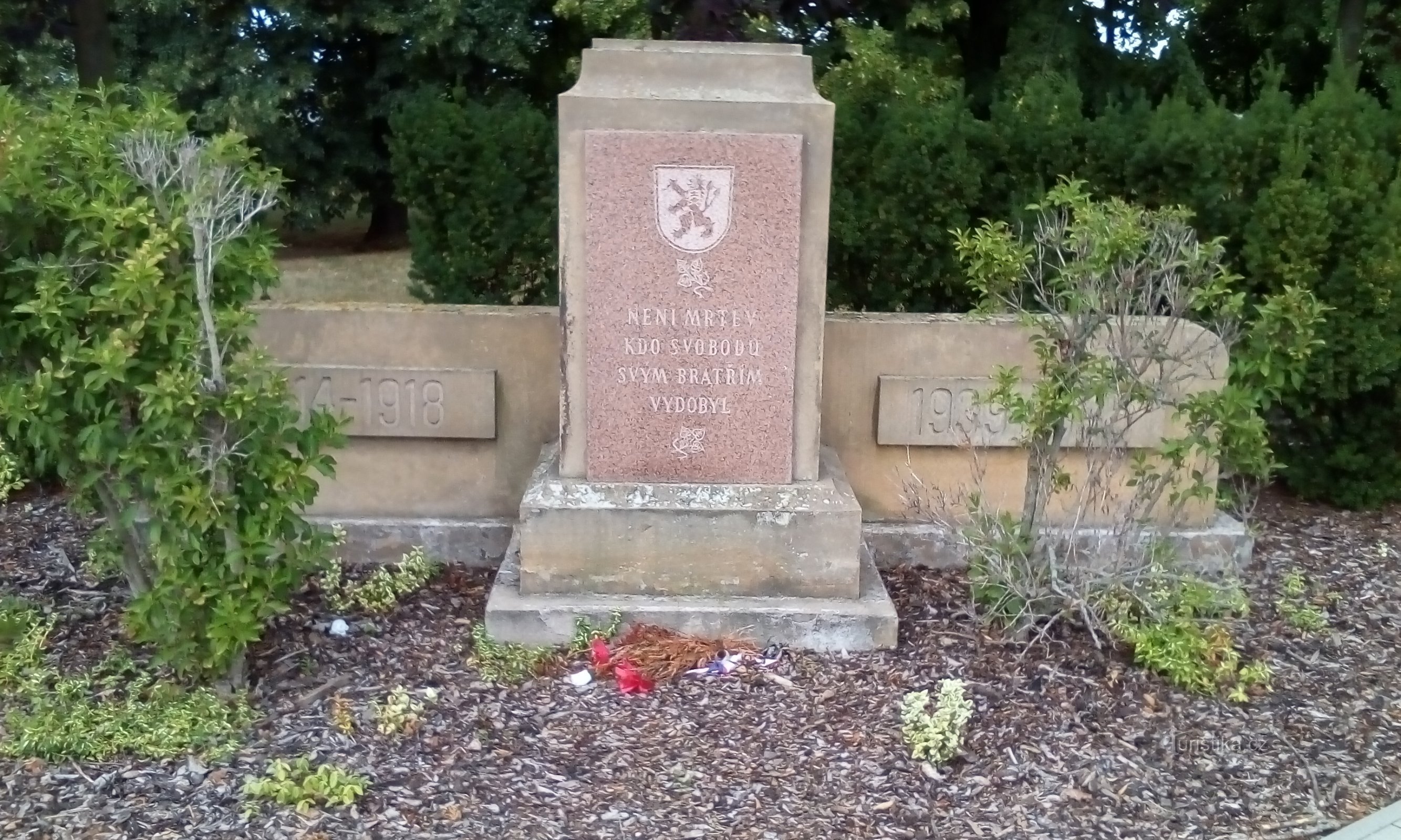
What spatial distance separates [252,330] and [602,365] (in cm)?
154

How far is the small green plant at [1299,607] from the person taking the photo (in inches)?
182

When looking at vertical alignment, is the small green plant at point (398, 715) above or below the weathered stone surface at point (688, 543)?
below

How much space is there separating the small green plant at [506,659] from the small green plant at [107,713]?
0.75 m

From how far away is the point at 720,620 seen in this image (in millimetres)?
4246

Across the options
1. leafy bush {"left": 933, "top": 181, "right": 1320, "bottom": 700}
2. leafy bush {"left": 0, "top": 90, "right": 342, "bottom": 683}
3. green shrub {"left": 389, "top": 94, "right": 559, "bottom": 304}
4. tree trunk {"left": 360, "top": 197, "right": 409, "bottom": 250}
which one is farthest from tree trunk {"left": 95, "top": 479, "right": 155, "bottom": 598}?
tree trunk {"left": 360, "top": 197, "right": 409, "bottom": 250}

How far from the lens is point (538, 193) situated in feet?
24.7

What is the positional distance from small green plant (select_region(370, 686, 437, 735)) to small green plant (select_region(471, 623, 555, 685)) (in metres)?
0.32

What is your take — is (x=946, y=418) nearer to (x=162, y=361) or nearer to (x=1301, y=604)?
(x=1301, y=604)

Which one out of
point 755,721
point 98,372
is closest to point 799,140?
point 755,721

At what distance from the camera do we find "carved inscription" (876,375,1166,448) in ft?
16.6

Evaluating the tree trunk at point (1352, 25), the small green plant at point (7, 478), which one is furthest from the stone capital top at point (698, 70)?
the tree trunk at point (1352, 25)

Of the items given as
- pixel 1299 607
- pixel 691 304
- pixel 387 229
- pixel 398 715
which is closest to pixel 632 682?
pixel 398 715

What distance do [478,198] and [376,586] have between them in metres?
3.35

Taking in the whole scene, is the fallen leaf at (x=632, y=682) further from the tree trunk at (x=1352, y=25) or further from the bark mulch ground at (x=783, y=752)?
the tree trunk at (x=1352, y=25)
